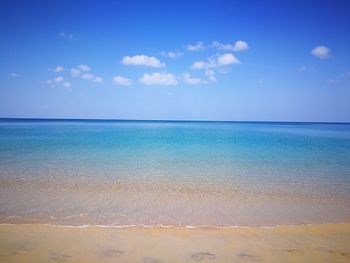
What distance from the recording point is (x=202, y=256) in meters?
4.65

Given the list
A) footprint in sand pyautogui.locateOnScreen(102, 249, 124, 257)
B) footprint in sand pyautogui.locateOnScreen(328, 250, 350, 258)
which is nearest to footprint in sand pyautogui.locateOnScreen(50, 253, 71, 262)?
footprint in sand pyautogui.locateOnScreen(102, 249, 124, 257)

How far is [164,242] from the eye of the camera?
5250 mm

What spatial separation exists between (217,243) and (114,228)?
2.38 metres

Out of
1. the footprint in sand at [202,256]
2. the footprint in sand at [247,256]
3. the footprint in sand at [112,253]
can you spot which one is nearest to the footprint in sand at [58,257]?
the footprint in sand at [112,253]

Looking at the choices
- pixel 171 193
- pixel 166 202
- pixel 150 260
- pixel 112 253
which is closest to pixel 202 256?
pixel 150 260

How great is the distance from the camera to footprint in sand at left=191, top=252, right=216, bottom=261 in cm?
458

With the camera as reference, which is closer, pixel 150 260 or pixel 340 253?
pixel 150 260

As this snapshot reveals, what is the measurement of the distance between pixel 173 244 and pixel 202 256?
722mm

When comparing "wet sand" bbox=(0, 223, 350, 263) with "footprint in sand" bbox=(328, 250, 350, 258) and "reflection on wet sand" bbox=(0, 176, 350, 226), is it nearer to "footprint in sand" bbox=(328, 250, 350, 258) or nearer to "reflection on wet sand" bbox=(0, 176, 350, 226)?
"footprint in sand" bbox=(328, 250, 350, 258)

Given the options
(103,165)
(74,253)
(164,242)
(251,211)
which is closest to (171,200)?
(251,211)

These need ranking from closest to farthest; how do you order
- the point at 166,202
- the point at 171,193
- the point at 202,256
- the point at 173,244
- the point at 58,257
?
the point at 58,257
the point at 202,256
the point at 173,244
the point at 166,202
the point at 171,193

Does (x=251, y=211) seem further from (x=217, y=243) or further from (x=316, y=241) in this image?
(x=217, y=243)

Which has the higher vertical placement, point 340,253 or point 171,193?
point 340,253

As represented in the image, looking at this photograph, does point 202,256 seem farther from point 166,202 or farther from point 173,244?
point 166,202
